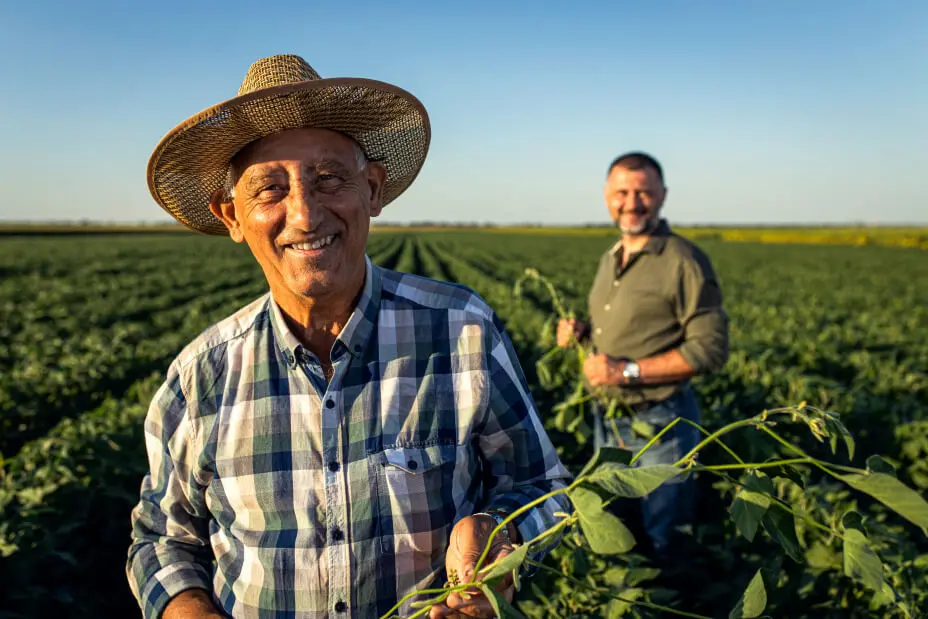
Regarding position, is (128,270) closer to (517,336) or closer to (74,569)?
(517,336)

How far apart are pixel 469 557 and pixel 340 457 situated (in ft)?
1.30

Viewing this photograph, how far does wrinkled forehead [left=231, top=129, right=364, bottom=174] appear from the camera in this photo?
158 cm

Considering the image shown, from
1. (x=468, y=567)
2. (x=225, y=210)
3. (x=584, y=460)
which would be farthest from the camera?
(x=584, y=460)

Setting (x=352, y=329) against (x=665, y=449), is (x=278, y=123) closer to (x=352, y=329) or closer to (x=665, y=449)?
(x=352, y=329)

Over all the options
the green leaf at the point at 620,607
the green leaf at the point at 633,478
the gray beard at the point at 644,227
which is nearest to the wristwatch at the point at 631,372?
the gray beard at the point at 644,227

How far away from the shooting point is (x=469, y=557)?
1310 millimetres

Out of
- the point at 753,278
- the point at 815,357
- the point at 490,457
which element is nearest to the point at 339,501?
the point at 490,457

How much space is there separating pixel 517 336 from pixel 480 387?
701 centimetres

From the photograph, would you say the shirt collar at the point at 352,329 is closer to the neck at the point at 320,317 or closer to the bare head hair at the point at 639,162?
the neck at the point at 320,317


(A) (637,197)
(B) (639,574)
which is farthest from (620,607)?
(A) (637,197)

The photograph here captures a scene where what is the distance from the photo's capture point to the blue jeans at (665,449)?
9.96 feet

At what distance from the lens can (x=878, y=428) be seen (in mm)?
5312

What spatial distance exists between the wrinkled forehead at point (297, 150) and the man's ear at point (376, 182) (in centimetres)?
13

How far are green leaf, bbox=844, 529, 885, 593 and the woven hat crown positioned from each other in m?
1.35
